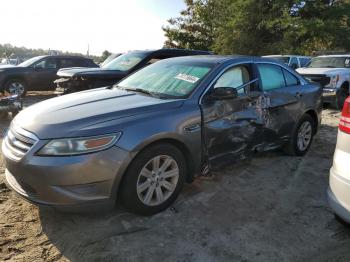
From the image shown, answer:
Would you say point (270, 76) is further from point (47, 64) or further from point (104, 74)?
point (47, 64)

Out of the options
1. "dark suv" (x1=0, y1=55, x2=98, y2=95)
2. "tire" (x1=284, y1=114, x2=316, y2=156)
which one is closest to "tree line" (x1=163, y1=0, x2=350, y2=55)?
"dark suv" (x1=0, y1=55, x2=98, y2=95)

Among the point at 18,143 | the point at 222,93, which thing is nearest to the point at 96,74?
the point at 222,93

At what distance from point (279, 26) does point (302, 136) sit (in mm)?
22556

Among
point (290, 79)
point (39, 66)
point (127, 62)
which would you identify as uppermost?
point (127, 62)

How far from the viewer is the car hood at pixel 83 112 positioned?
10.9 feet

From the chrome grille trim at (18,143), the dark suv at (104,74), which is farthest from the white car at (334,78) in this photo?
the chrome grille trim at (18,143)

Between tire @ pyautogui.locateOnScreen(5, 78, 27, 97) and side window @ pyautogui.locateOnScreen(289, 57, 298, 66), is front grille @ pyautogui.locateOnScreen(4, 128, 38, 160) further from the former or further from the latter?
side window @ pyautogui.locateOnScreen(289, 57, 298, 66)

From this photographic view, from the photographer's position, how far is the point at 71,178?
319cm

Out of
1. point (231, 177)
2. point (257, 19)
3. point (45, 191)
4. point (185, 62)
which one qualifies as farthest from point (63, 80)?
point (257, 19)

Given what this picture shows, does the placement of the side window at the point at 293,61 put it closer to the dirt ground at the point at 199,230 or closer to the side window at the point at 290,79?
the side window at the point at 290,79

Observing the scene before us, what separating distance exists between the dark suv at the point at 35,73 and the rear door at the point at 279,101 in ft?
29.9

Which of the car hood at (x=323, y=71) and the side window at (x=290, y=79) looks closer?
the side window at (x=290, y=79)

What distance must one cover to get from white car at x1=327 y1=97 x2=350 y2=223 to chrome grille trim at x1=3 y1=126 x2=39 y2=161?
261 centimetres

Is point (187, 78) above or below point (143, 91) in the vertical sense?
above
